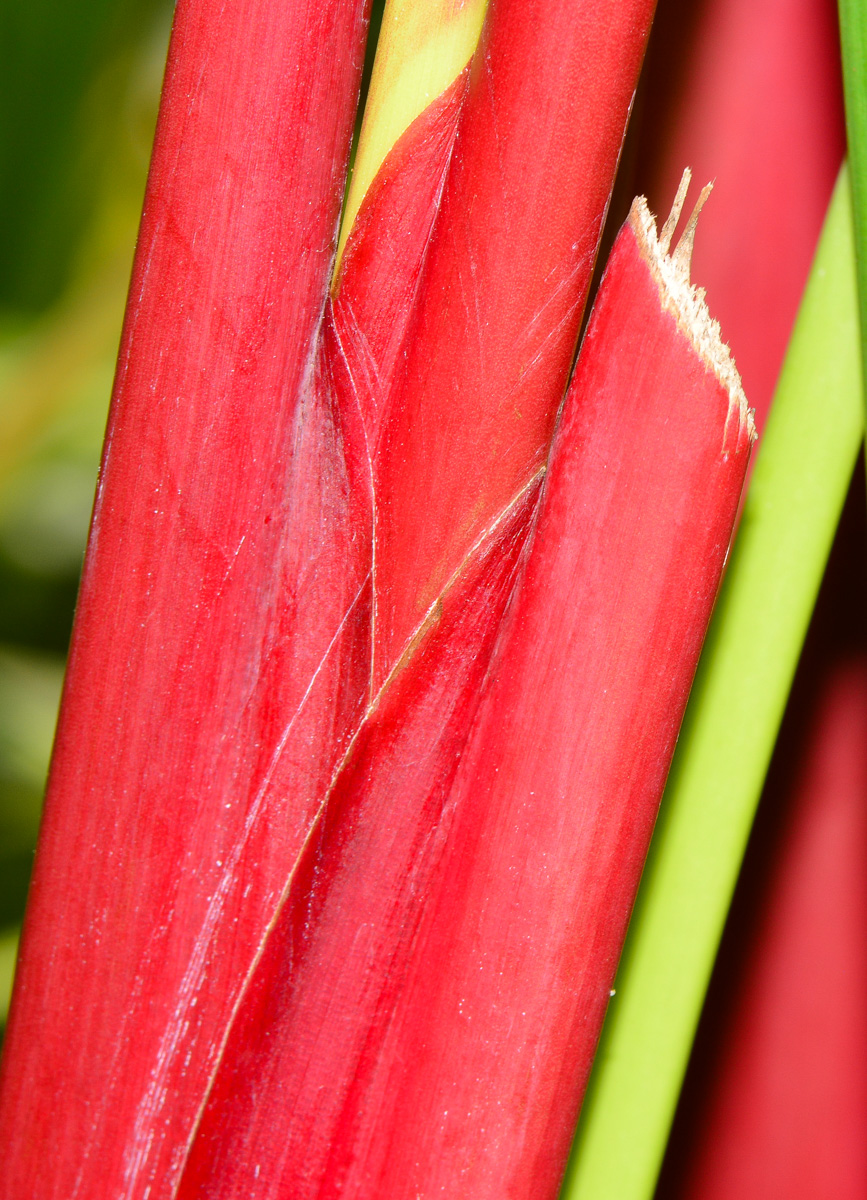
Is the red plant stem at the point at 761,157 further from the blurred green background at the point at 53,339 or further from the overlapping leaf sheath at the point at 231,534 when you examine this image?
the blurred green background at the point at 53,339

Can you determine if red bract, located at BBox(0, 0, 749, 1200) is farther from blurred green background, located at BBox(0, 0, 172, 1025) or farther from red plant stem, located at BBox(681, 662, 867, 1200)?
blurred green background, located at BBox(0, 0, 172, 1025)

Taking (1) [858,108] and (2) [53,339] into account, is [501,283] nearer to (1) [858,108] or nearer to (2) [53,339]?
(1) [858,108]

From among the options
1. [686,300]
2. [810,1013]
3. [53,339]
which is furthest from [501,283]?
[53,339]

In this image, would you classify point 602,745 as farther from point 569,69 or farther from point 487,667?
point 569,69

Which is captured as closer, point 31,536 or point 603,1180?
point 603,1180

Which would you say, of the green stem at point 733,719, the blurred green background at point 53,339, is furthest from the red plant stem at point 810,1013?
the blurred green background at point 53,339

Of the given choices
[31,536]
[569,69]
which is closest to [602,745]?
[569,69]

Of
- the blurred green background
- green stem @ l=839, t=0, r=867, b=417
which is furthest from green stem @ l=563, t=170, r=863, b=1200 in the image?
the blurred green background
